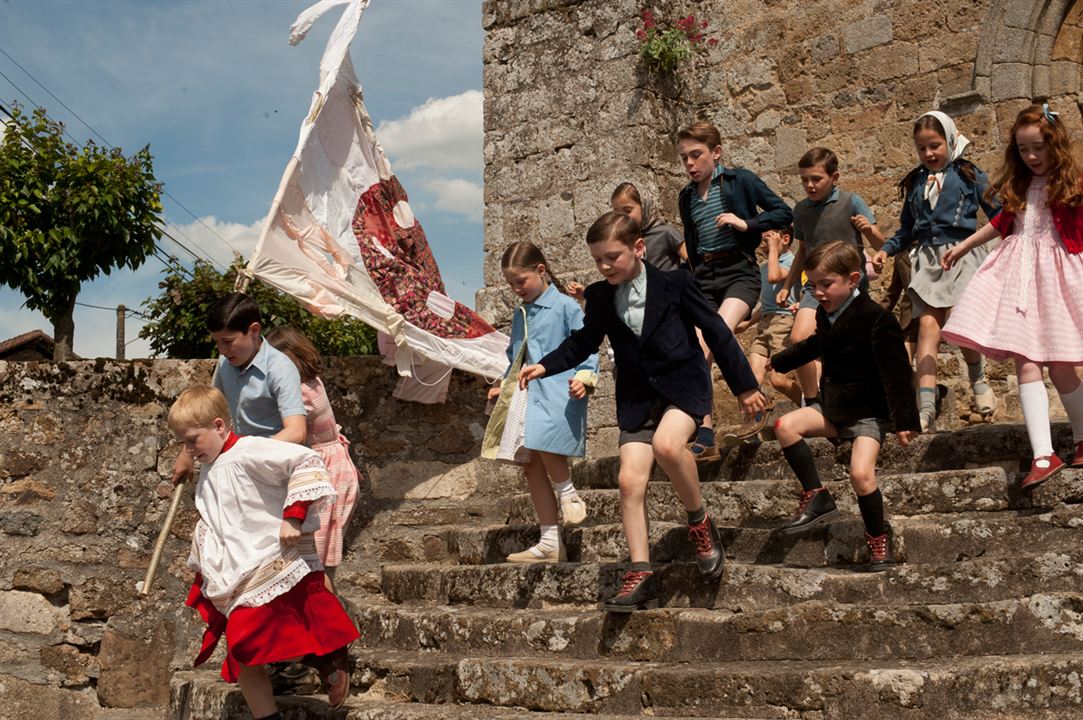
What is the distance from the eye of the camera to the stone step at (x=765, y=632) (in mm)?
3777

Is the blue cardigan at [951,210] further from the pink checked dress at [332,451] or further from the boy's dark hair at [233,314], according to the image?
the boy's dark hair at [233,314]

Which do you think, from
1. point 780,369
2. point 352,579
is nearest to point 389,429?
point 352,579

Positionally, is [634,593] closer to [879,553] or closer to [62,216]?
[879,553]

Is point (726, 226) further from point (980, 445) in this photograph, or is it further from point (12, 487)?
point (12, 487)

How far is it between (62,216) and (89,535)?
31.2 feet

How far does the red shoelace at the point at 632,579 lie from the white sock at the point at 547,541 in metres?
0.88

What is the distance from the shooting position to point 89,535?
5.82 meters

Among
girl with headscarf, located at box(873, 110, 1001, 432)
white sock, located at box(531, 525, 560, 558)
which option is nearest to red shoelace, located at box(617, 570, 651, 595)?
white sock, located at box(531, 525, 560, 558)

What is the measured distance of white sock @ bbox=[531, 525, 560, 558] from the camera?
5.25m

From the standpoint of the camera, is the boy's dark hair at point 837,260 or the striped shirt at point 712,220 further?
the striped shirt at point 712,220

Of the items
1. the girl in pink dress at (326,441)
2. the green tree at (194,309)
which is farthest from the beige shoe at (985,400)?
the green tree at (194,309)

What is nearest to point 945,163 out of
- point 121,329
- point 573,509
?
point 573,509

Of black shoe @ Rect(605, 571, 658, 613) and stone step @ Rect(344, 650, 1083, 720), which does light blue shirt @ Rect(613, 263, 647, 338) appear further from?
stone step @ Rect(344, 650, 1083, 720)

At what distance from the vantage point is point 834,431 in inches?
187
